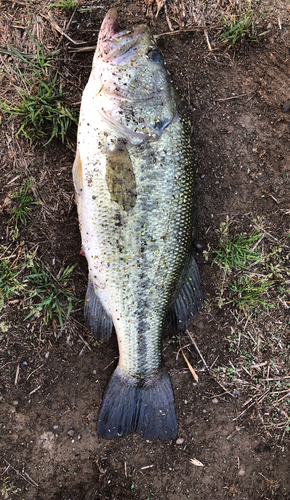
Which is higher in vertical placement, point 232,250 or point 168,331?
point 232,250

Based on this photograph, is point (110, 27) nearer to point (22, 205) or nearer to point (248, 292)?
point (22, 205)

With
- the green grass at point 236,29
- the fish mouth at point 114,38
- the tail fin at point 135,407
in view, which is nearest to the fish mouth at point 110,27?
the fish mouth at point 114,38

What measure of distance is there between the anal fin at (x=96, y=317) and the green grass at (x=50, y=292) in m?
0.23

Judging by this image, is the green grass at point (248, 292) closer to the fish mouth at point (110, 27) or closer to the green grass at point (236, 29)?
the green grass at point (236, 29)

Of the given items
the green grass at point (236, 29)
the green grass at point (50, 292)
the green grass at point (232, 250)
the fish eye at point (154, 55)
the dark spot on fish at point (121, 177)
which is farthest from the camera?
the green grass at point (232, 250)

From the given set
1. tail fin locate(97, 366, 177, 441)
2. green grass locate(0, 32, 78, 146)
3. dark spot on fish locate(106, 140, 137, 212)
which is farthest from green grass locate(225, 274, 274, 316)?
green grass locate(0, 32, 78, 146)

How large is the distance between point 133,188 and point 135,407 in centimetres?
179

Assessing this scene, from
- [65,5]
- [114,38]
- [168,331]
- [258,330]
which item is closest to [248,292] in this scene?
[258,330]

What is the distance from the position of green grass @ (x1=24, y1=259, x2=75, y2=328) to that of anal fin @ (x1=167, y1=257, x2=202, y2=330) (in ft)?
2.96

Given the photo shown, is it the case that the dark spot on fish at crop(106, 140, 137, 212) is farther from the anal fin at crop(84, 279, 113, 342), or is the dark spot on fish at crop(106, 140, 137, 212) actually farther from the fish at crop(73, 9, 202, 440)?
the anal fin at crop(84, 279, 113, 342)

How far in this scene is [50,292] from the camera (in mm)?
2646

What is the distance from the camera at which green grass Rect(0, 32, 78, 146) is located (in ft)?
8.20

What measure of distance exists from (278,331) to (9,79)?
3.33m

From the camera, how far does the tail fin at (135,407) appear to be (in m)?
2.54
